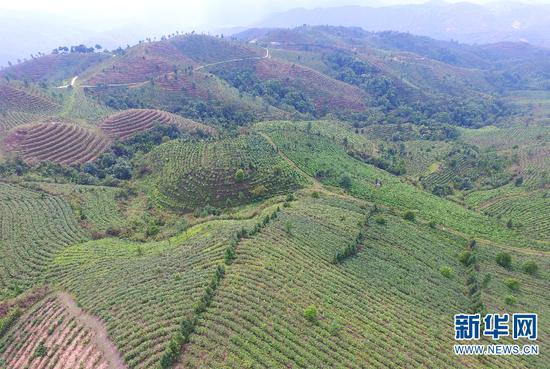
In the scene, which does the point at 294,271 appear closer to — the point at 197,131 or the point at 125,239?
the point at 125,239

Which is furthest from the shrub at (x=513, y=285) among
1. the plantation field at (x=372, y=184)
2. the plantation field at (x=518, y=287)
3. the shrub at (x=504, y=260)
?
the plantation field at (x=372, y=184)

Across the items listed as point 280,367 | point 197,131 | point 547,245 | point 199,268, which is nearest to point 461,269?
point 547,245

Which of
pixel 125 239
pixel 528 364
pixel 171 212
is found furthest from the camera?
pixel 171 212

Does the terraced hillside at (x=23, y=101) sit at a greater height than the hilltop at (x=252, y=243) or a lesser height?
greater

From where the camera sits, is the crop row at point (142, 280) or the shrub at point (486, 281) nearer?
the crop row at point (142, 280)

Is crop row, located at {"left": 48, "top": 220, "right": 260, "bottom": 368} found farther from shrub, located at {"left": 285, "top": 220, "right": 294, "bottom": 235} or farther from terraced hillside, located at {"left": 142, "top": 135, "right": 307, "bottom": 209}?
terraced hillside, located at {"left": 142, "top": 135, "right": 307, "bottom": 209}

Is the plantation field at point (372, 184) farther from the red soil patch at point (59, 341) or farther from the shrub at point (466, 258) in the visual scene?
the red soil patch at point (59, 341)

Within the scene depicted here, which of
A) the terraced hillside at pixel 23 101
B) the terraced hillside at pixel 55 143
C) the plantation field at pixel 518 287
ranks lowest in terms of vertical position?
the plantation field at pixel 518 287
